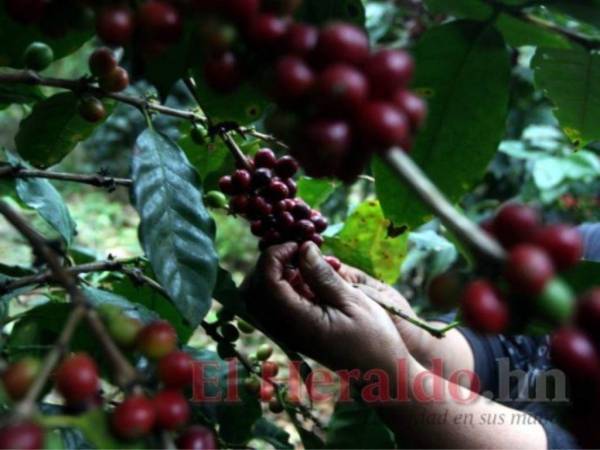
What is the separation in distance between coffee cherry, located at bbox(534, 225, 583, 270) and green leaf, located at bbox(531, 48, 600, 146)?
14.7 inches

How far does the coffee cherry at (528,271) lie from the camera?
0.34 m

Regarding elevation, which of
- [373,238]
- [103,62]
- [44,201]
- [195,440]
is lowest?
[373,238]

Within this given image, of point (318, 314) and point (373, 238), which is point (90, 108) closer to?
point (318, 314)

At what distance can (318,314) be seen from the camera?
0.86 m

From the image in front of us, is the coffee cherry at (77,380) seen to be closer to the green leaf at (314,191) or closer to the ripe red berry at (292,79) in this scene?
the ripe red berry at (292,79)

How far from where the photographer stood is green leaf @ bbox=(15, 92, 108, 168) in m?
0.85

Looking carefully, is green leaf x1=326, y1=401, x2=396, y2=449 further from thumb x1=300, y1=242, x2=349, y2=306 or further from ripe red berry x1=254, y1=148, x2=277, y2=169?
ripe red berry x1=254, y1=148, x2=277, y2=169

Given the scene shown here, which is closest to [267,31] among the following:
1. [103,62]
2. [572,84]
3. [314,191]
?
[103,62]

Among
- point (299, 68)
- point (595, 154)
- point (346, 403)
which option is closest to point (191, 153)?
point (346, 403)

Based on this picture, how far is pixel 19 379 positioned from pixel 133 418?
7cm

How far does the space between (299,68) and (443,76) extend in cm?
32

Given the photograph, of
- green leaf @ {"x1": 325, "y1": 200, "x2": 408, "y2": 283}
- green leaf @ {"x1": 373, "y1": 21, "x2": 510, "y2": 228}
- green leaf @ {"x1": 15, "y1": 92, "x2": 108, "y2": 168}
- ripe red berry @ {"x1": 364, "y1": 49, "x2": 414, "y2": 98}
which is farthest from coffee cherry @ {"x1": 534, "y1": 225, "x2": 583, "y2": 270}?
green leaf @ {"x1": 325, "y1": 200, "x2": 408, "y2": 283}

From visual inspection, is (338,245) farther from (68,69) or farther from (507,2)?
(68,69)

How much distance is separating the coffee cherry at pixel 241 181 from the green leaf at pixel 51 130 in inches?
7.8
